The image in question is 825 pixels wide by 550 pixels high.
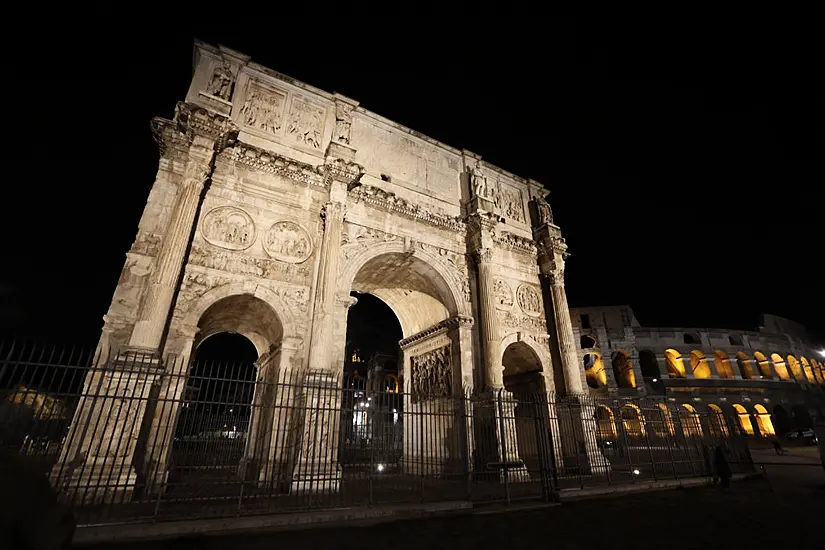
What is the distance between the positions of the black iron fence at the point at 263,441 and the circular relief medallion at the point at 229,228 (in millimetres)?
3215

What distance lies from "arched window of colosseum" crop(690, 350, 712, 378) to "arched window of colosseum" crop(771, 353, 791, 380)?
6315mm

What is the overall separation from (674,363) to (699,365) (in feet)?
9.02

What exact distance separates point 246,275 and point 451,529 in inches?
296

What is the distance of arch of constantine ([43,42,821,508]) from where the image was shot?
763cm

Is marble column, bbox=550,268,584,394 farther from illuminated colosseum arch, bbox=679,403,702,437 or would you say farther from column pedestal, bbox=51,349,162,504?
column pedestal, bbox=51,349,162,504

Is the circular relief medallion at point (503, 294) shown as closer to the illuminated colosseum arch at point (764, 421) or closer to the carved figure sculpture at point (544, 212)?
the carved figure sculpture at point (544, 212)

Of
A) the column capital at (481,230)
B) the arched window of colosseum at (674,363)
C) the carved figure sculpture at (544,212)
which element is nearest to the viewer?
the column capital at (481,230)

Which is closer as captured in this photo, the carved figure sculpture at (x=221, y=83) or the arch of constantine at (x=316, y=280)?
the arch of constantine at (x=316, y=280)

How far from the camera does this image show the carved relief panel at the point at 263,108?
11578mm

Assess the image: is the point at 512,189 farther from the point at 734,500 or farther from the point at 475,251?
the point at 734,500

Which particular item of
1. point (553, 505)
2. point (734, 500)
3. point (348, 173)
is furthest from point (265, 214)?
point (734, 500)

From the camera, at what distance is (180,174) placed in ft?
32.3

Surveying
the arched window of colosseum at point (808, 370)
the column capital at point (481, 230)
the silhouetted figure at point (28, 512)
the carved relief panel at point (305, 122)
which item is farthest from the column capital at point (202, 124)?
the arched window of colosseum at point (808, 370)

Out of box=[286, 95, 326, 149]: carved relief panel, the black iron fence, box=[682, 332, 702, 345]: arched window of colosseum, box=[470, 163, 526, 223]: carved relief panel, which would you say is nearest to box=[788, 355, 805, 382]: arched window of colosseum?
box=[682, 332, 702, 345]: arched window of colosseum
